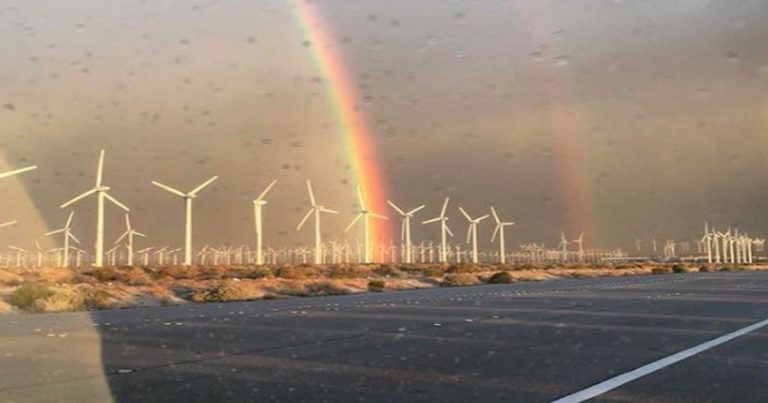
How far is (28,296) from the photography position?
35.4 meters

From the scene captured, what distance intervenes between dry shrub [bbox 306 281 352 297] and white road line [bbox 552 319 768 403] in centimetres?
3052

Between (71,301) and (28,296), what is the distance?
2.43 meters

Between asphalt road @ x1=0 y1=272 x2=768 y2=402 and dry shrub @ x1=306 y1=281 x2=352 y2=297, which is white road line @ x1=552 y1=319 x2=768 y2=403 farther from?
dry shrub @ x1=306 y1=281 x2=352 y2=297

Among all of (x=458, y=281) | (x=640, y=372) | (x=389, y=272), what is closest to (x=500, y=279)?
(x=458, y=281)

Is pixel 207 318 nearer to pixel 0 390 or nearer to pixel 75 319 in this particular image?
pixel 75 319

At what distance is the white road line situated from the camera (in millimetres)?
10720

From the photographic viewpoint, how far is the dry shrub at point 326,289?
4872 cm

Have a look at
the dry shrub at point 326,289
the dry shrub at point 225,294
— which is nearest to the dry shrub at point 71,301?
the dry shrub at point 225,294

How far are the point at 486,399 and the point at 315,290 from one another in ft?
134

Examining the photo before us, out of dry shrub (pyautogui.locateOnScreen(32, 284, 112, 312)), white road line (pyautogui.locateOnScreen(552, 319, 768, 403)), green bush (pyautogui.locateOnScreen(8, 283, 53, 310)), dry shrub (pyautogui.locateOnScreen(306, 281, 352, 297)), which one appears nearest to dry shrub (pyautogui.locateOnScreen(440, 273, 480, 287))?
dry shrub (pyautogui.locateOnScreen(306, 281, 352, 297))

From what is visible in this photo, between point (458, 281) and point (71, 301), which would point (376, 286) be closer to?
point (458, 281)

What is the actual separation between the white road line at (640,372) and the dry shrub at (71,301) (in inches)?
915

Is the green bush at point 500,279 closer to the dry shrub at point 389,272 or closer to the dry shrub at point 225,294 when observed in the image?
the dry shrub at point 389,272

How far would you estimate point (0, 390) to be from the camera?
11.4 meters
